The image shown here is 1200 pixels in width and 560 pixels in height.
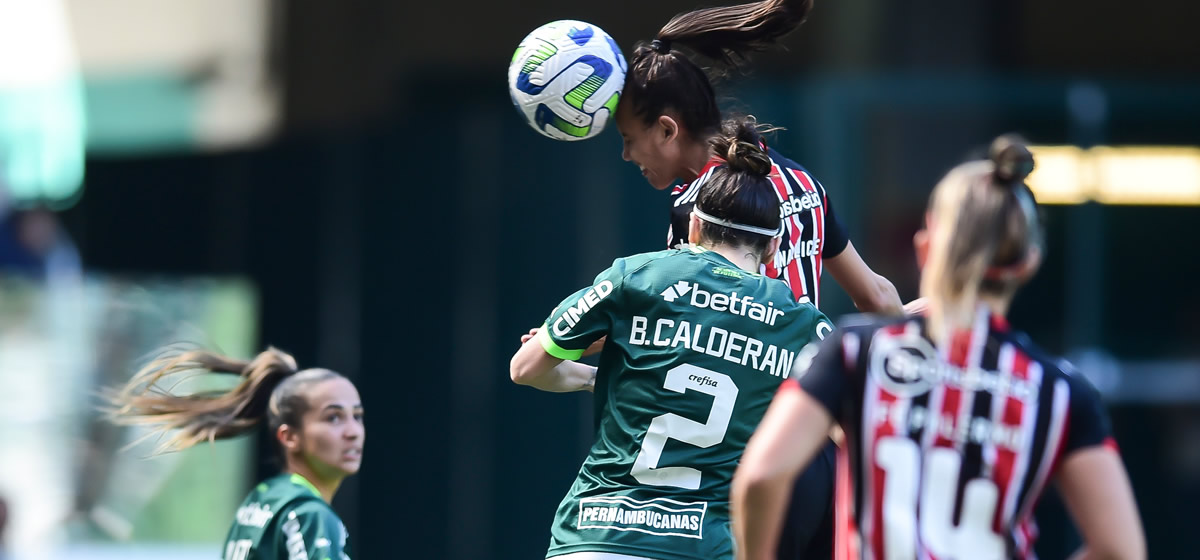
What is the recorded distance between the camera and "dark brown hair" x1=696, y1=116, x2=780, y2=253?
371 cm

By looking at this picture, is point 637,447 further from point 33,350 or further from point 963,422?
point 33,350

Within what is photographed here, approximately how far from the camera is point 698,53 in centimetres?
446

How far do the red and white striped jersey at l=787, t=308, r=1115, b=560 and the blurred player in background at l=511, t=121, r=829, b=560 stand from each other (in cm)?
88

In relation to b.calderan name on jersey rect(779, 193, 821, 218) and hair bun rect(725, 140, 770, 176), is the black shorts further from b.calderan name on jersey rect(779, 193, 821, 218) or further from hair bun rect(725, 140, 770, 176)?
hair bun rect(725, 140, 770, 176)

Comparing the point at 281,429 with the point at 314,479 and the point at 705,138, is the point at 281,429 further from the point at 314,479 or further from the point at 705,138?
the point at 705,138

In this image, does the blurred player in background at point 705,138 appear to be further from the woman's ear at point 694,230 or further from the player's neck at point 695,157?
the woman's ear at point 694,230

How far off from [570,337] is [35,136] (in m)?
8.40

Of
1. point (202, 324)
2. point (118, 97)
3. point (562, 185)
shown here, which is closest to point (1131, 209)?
point (562, 185)

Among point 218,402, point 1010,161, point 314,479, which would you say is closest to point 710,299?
point 1010,161

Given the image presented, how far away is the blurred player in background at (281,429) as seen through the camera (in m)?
4.39

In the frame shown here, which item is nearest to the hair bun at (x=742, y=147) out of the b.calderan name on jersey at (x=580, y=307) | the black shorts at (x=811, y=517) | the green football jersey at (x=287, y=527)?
the b.calderan name on jersey at (x=580, y=307)

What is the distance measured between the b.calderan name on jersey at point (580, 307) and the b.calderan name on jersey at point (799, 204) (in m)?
0.61

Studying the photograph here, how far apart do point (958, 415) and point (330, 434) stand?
2.50 meters

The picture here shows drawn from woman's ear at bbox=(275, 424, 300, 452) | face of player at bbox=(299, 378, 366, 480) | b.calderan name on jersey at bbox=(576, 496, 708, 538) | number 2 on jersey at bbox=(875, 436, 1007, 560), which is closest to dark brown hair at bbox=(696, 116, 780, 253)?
b.calderan name on jersey at bbox=(576, 496, 708, 538)
